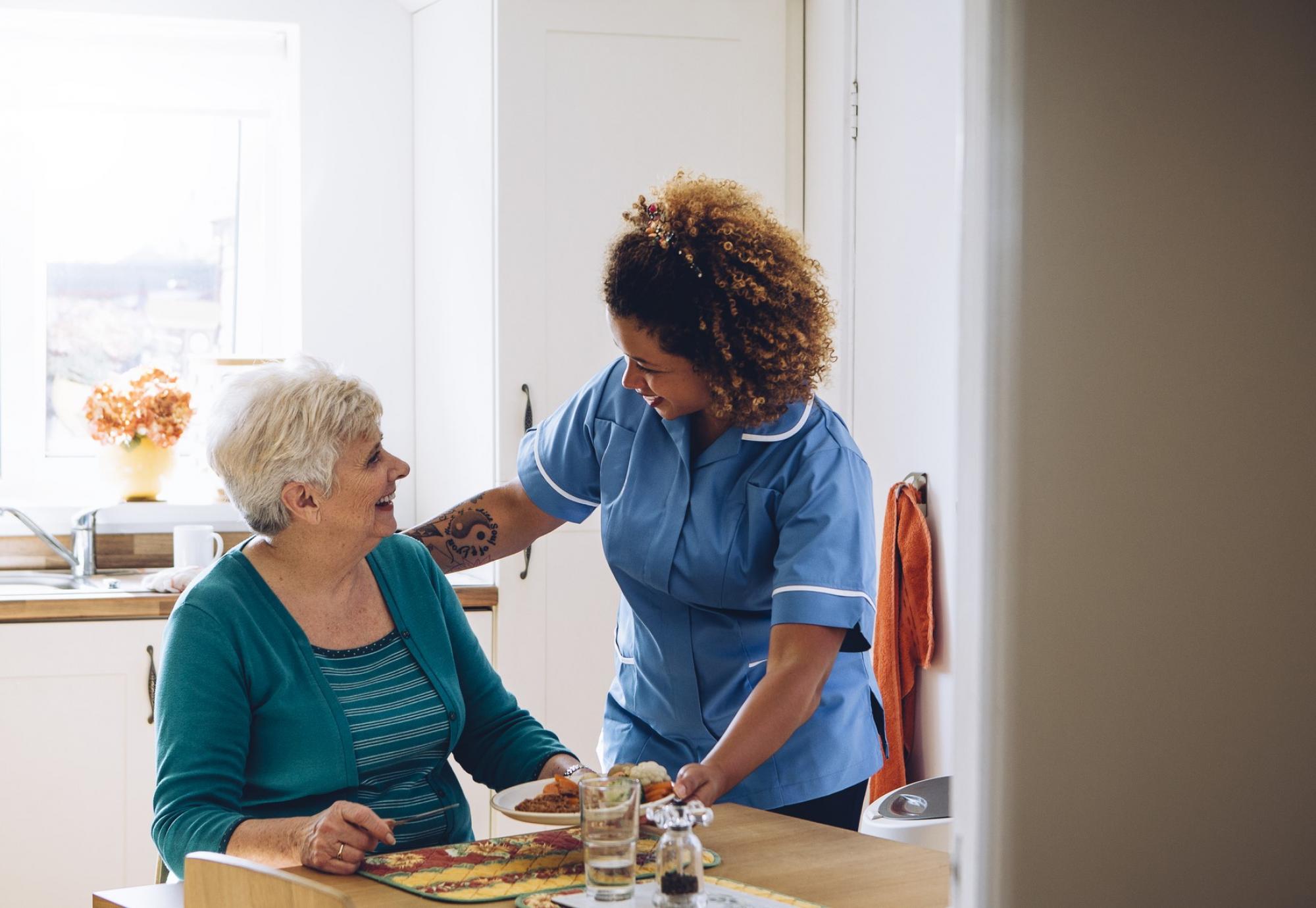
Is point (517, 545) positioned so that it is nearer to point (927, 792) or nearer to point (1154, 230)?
point (927, 792)

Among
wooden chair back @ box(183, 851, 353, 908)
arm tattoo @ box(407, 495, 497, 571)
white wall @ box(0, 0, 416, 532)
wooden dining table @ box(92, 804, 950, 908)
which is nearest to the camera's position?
wooden chair back @ box(183, 851, 353, 908)

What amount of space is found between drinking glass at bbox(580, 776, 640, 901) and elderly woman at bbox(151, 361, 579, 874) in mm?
263

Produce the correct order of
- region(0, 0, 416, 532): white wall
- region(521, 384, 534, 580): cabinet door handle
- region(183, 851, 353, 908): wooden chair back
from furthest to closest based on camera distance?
region(0, 0, 416, 532): white wall, region(521, 384, 534, 580): cabinet door handle, region(183, 851, 353, 908): wooden chair back

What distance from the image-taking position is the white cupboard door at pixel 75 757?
2703 millimetres

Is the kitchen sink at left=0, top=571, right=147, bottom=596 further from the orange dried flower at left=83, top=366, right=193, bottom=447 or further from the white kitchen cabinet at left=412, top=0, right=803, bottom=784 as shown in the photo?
the white kitchen cabinet at left=412, top=0, right=803, bottom=784

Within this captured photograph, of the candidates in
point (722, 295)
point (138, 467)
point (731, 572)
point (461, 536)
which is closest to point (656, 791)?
point (731, 572)

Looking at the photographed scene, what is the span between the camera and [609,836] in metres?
1.13

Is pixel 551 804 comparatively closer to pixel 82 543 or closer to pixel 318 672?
pixel 318 672

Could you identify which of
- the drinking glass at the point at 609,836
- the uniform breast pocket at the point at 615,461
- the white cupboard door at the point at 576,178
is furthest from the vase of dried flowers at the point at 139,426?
the drinking glass at the point at 609,836

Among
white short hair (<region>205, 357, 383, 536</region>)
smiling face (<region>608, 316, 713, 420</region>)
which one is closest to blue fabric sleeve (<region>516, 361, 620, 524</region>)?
smiling face (<region>608, 316, 713, 420</region>)

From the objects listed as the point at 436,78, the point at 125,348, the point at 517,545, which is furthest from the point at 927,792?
the point at 125,348

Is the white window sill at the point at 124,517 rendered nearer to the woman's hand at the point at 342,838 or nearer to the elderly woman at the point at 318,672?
the elderly woman at the point at 318,672

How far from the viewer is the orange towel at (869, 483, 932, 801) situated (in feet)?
8.05

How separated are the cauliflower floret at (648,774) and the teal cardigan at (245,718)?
0.37 meters
